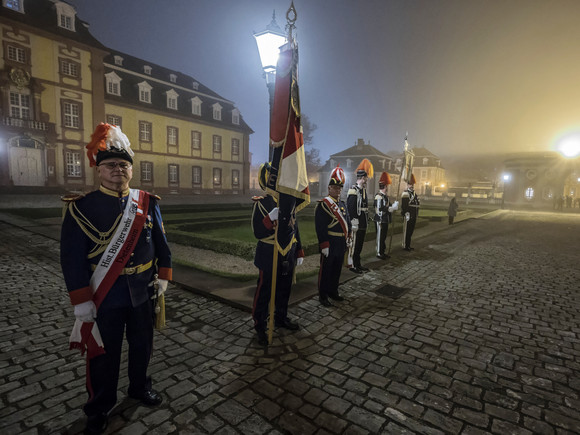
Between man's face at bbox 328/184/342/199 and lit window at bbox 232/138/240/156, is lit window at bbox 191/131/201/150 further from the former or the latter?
man's face at bbox 328/184/342/199

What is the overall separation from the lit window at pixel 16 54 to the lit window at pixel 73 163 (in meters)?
7.24

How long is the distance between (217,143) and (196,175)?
5133 mm

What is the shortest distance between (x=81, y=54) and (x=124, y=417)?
32254 millimetres

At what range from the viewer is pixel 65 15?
2511 centimetres

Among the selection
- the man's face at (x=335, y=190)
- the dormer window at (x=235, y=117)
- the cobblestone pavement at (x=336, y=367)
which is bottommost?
the cobblestone pavement at (x=336, y=367)

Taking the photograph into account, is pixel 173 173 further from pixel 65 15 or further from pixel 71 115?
pixel 65 15

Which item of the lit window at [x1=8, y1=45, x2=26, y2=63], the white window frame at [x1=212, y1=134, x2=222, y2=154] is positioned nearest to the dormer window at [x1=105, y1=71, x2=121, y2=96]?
the lit window at [x1=8, y1=45, x2=26, y2=63]

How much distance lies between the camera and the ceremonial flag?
386cm

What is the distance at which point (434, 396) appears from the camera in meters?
3.03

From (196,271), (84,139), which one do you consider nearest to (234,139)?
(84,139)

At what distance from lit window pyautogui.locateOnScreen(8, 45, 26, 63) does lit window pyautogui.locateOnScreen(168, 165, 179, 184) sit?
47.1 feet

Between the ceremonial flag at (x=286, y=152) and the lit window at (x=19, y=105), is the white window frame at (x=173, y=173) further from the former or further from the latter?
the ceremonial flag at (x=286, y=152)

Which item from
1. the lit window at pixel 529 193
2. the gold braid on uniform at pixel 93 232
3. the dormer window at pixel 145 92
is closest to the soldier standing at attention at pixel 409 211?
the gold braid on uniform at pixel 93 232

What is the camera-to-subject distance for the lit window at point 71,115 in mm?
25438
